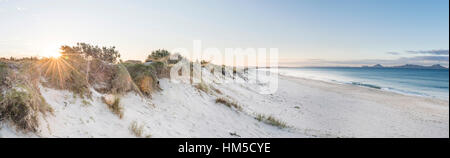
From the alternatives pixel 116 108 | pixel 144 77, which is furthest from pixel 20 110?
pixel 144 77

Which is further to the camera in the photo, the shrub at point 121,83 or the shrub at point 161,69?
the shrub at point 161,69

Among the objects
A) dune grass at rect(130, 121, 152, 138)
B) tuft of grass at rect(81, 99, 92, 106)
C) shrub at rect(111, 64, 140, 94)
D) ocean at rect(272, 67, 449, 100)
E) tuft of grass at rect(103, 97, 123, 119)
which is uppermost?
shrub at rect(111, 64, 140, 94)

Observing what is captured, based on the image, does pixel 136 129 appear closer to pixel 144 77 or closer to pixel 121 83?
pixel 121 83

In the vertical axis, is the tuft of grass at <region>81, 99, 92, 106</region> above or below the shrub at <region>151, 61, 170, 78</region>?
below

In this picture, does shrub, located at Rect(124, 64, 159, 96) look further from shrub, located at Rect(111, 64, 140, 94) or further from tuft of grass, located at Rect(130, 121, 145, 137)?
tuft of grass, located at Rect(130, 121, 145, 137)

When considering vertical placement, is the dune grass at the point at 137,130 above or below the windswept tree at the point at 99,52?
below

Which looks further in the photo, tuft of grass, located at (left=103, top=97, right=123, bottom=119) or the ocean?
the ocean

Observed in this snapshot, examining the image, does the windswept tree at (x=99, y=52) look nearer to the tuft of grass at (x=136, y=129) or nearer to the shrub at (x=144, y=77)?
the shrub at (x=144, y=77)

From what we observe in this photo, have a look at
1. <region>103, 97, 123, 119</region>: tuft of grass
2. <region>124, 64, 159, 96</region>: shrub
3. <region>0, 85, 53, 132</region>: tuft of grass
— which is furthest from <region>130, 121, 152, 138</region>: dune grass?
<region>124, 64, 159, 96</region>: shrub

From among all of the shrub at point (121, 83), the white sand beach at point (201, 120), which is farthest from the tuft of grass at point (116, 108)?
the shrub at point (121, 83)

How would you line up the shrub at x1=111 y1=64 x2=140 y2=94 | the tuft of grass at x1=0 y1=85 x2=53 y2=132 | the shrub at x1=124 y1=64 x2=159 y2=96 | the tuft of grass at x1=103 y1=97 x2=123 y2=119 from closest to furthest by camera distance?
1. the tuft of grass at x1=0 y1=85 x2=53 y2=132
2. the tuft of grass at x1=103 y1=97 x2=123 y2=119
3. the shrub at x1=111 y1=64 x2=140 y2=94
4. the shrub at x1=124 y1=64 x2=159 y2=96

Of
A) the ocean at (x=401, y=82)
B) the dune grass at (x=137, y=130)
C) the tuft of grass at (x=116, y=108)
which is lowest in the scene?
the ocean at (x=401, y=82)

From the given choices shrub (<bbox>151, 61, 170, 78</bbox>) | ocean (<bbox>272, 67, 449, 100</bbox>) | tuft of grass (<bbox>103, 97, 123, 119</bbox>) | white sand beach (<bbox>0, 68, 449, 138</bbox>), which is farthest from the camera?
ocean (<bbox>272, 67, 449, 100</bbox>)
